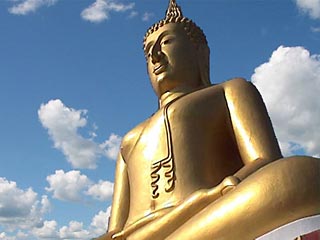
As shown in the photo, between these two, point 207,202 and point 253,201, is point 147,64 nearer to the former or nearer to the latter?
point 207,202

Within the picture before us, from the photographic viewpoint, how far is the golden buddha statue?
11.5ft

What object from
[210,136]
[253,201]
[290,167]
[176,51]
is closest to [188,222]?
[253,201]

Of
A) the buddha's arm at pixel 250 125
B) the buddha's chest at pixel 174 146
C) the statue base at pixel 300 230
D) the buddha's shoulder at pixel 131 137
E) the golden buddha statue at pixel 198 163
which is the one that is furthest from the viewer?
the buddha's shoulder at pixel 131 137

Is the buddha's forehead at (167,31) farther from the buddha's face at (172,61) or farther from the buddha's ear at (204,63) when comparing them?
the buddha's ear at (204,63)

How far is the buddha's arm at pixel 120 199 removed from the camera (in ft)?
16.5

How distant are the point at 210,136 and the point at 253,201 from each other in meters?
1.30

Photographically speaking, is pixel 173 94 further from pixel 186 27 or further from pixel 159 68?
pixel 186 27

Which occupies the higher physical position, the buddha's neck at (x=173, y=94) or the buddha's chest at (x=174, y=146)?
the buddha's neck at (x=173, y=94)

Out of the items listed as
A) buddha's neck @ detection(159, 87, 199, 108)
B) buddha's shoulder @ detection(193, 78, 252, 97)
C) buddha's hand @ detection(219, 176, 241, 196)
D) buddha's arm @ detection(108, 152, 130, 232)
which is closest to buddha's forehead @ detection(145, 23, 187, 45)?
buddha's neck @ detection(159, 87, 199, 108)

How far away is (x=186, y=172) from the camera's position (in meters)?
4.54

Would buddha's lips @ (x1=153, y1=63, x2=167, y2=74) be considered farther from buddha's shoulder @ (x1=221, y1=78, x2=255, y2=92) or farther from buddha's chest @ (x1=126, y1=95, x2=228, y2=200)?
buddha's shoulder @ (x1=221, y1=78, x2=255, y2=92)

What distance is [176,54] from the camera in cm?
526

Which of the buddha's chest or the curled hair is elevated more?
the curled hair

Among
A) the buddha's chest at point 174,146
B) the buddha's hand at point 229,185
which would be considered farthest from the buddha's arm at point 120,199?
the buddha's hand at point 229,185
